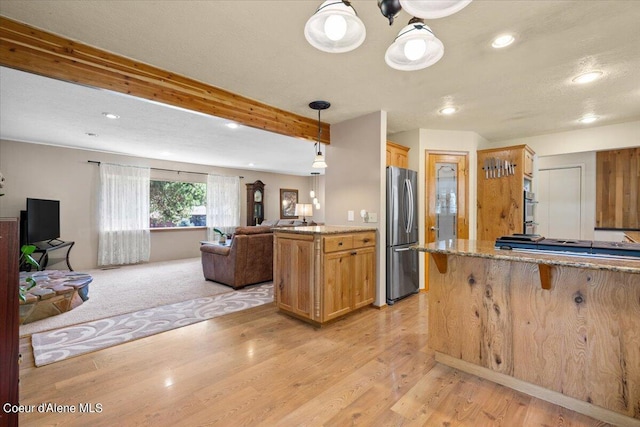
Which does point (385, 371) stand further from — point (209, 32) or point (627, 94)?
point (627, 94)

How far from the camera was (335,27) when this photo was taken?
1.28 m

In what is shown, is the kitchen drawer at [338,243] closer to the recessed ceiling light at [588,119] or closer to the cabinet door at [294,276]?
the cabinet door at [294,276]

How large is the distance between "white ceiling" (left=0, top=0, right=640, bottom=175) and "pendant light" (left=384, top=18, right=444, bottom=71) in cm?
50

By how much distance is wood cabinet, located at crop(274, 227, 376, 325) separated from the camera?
289cm

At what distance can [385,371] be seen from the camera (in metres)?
2.14

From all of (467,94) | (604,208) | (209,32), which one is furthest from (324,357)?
(604,208)

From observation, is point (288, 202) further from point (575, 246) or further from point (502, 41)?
point (575, 246)

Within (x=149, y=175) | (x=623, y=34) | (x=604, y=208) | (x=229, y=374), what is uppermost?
(x=623, y=34)

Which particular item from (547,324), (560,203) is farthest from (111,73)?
(560,203)

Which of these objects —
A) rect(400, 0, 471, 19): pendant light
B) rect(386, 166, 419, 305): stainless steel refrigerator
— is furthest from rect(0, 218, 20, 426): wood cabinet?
rect(386, 166, 419, 305): stainless steel refrigerator

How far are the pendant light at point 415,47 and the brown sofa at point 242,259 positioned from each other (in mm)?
3430

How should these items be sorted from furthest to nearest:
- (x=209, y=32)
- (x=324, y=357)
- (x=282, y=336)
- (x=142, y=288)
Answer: (x=142, y=288)
(x=282, y=336)
(x=324, y=357)
(x=209, y=32)

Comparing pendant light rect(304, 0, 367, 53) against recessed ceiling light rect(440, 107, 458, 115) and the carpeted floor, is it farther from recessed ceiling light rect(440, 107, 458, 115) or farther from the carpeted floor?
the carpeted floor

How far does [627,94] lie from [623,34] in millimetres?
1482
